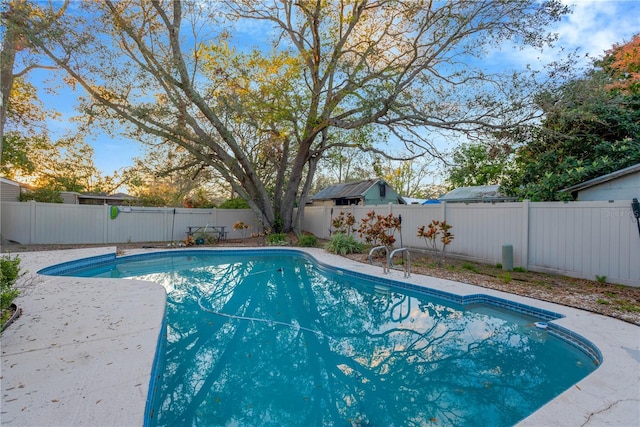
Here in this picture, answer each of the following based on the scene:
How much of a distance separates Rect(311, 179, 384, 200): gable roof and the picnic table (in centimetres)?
846

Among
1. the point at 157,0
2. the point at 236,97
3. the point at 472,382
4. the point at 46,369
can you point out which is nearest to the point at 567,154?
the point at 472,382

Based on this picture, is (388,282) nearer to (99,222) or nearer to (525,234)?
(525,234)

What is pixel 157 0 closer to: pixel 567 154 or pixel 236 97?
pixel 236 97

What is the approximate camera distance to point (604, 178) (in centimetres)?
707

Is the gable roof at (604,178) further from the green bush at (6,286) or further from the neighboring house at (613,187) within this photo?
the green bush at (6,286)

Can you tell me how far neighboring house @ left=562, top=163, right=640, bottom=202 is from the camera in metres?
6.68

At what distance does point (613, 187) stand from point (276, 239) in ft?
33.0

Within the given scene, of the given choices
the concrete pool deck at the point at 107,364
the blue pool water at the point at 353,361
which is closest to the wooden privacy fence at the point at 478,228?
the concrete pool deck at the point at 107,364

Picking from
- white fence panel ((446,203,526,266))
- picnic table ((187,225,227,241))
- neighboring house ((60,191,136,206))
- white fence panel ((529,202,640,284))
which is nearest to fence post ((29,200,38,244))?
picnic table ((187,225,227,241))

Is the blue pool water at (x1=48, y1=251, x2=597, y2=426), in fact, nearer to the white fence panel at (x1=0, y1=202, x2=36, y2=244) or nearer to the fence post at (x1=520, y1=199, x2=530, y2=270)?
the fence post at (x1=520, y1=199, x2=530, y2=270)

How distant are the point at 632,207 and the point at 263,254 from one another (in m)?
9.18

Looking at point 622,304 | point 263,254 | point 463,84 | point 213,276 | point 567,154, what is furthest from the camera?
point 263,254

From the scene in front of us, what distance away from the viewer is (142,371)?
2.43 metres

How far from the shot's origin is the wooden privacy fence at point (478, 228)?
5.47m
